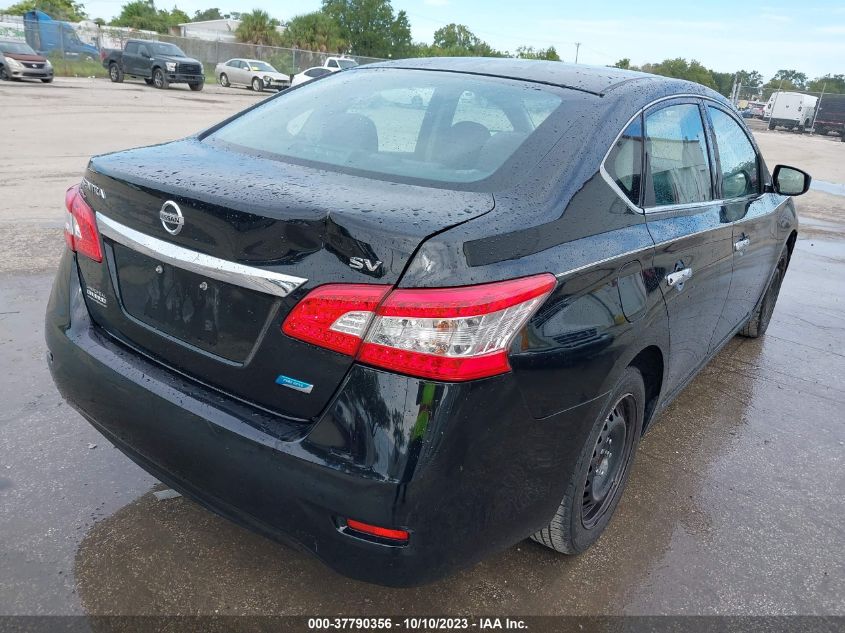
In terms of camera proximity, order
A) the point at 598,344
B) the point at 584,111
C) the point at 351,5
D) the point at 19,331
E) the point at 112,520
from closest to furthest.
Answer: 1. the point at 598,344
2. the point at 584,111
3. the point at 112,520
4. the point at 19,331
5. the point at 351,5

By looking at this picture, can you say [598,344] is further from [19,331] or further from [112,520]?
[19,331]

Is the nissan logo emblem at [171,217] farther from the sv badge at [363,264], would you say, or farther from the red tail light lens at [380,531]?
the red tail light lens at [380,531]

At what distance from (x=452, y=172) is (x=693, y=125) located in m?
1.49

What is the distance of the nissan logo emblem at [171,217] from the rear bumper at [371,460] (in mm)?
428

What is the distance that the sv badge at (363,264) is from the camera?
171 cm

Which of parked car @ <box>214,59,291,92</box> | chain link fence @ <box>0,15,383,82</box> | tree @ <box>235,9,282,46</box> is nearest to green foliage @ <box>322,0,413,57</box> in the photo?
tree @ <box>235,9,282,46</box>

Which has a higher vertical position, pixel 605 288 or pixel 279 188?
pixel 279 188

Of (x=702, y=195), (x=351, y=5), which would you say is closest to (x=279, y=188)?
(x=702, y=195)

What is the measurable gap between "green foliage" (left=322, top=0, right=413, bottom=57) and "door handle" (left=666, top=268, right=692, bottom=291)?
7735 centimetres

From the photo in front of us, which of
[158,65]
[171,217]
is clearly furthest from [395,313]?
[158,65]

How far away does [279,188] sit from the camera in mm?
1962

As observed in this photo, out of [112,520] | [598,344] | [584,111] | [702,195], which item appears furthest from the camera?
[702,195]

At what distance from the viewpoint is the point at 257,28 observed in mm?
55969

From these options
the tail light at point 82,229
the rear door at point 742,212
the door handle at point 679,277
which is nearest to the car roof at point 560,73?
the rear door at point 742,212
